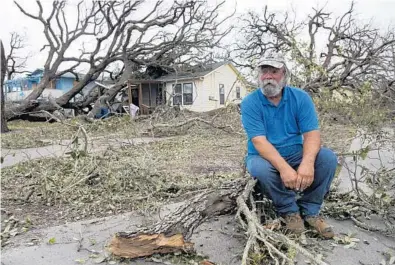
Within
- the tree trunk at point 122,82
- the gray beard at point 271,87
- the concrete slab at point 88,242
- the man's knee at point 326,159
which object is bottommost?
the concrete slab at point 88,242

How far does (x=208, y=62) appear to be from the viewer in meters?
22.9

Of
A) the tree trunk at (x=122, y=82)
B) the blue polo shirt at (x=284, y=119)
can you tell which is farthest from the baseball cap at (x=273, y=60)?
the tree trunk at (x=122, y=82)

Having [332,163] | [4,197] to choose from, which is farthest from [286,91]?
[4,197]

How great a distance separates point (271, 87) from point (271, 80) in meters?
0.05

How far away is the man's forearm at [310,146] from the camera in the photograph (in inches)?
100.0

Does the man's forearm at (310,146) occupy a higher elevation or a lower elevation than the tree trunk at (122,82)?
lower

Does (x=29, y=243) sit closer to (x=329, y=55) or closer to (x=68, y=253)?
(x=68, y=253)

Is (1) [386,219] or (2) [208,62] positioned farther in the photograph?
(2) [208,62]

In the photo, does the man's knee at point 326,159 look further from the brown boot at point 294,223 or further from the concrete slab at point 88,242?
the concrete slab at point 88,242

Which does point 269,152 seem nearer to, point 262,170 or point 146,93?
point 262,170

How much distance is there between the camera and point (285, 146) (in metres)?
2.69

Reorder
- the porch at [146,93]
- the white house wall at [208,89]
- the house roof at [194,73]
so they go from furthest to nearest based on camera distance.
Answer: the white house wall at [208,89], the house roof at [194,73], the porch at [146,93]

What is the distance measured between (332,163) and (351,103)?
19.8 ft

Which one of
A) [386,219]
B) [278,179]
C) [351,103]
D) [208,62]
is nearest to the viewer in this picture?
[278,179]
